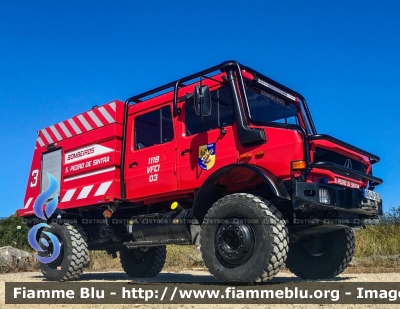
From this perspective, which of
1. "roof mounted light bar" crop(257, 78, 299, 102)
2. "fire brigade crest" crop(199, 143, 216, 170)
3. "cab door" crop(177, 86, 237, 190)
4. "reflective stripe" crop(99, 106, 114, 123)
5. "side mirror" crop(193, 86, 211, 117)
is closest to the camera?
"side mirror" crop(193, 86, 211, 117)

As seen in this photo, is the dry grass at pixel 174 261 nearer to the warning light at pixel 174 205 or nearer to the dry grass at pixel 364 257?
the dry grass at pixel 364 257

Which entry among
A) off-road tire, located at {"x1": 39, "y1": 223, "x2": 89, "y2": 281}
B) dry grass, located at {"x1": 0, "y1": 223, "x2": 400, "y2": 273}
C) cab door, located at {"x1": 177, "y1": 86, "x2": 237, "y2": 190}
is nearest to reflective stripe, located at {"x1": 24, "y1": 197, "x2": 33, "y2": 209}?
off-road tire, located at {"x1": 39, "y1": 223, "x2": 89, "y2": 281}

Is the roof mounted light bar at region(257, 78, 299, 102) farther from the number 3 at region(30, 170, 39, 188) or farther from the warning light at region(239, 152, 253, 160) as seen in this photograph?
the number 3 at region(30, 170, 39, 188)

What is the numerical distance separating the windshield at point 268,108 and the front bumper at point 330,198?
4.14 feet

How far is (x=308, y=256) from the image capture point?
744 centimetres

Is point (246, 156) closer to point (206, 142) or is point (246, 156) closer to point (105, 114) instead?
point (206, 142)

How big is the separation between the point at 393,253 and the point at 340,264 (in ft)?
12.7

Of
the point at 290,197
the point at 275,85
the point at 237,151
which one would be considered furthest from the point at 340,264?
the point at 275,85

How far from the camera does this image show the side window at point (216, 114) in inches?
264

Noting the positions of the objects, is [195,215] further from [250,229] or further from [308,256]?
[308,256]

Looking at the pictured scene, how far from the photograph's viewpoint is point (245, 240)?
5742 mm

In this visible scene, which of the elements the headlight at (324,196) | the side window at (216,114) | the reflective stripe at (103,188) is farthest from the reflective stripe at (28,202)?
the headlight at (324,196)

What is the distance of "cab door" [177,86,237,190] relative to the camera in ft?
21.5

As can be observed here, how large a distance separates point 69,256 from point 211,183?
324 centimetres
